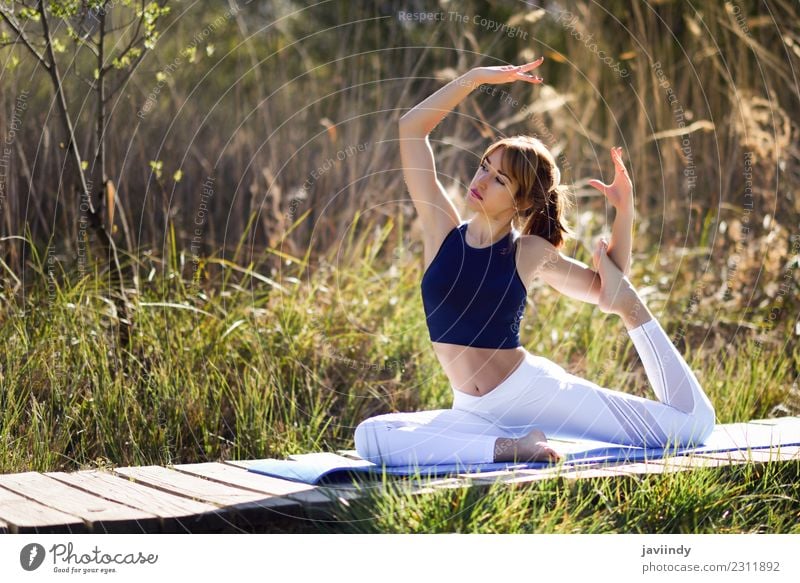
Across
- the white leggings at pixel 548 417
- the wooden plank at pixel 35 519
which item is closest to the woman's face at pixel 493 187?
the white leggings at pixel 548 417

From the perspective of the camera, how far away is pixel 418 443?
4.05 m

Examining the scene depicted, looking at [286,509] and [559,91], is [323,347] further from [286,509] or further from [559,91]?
[559,91]

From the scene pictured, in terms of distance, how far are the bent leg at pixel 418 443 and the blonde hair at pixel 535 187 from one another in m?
0.87

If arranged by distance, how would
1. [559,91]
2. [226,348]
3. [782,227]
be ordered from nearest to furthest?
1. [226,348]
2. [782,227]
3. [559,91]

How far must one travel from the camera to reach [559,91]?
8.74m

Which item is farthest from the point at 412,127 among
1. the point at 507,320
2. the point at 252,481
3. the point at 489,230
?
the point at 252,481

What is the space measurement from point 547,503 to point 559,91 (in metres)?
5.59

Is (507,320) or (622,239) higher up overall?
(622,239)

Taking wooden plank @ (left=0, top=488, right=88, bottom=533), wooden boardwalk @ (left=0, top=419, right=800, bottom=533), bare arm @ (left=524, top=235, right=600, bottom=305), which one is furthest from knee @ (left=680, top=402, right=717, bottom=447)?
wooden plank @ (left=0, top=488, right=88, bottom=533)

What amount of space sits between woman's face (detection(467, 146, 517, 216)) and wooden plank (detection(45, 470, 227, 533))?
5.15 ft

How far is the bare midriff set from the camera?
423 centimetres

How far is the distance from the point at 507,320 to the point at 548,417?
431mm

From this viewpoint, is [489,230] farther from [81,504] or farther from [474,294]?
[81,504]

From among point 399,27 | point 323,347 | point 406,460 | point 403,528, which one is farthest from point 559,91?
point 403,528
